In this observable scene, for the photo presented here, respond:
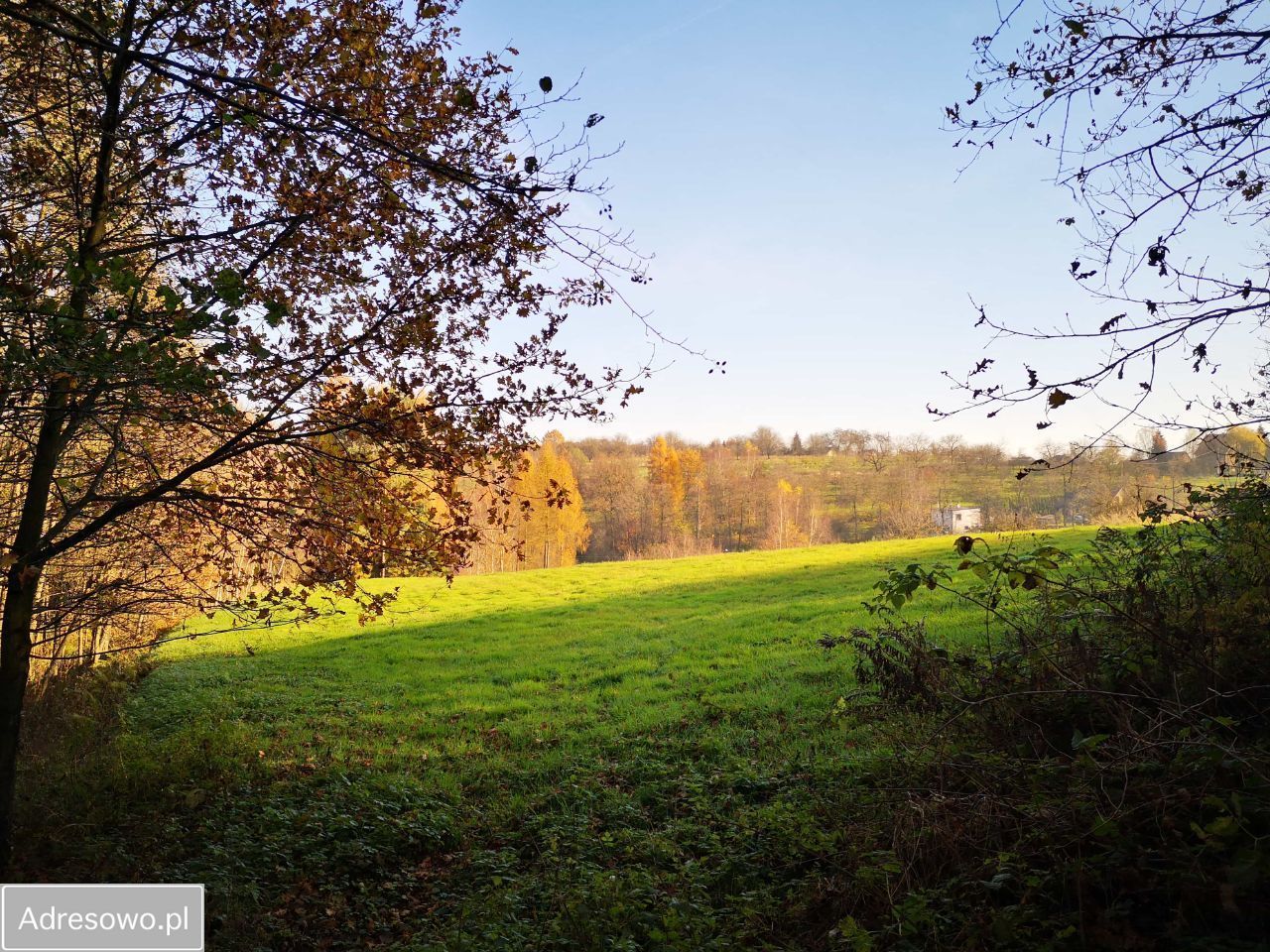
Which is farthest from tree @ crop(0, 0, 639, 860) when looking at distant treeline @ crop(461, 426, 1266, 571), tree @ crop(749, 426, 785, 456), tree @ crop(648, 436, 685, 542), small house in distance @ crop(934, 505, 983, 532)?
tree @ crop(749, 426, 785, 456)

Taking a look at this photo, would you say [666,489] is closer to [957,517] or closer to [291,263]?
[957,517]

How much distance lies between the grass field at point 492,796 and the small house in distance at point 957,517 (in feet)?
119

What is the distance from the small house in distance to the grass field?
36.1 metres

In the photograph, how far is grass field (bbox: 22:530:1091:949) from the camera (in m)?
4.50

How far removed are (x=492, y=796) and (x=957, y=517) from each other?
147 ft

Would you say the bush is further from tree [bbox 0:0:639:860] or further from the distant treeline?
the distant treeline

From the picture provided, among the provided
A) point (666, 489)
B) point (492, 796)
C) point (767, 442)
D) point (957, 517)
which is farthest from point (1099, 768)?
point (767, 442)

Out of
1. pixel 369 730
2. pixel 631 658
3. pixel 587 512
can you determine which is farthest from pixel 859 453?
pixel 369 730

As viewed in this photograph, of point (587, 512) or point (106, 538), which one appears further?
Answer: point (587, 512)

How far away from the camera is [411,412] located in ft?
18.1

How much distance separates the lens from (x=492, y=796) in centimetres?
675

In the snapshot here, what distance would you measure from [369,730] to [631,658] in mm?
4768

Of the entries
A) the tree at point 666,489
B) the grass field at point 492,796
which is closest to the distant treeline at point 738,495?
the tree at point 666,489

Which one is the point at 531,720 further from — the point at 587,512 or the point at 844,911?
the point at 587,512
